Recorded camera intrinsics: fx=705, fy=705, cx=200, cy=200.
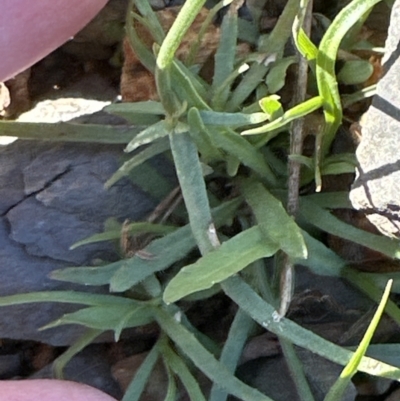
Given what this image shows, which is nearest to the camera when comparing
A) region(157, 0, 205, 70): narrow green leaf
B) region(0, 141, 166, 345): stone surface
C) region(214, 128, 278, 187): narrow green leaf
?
region(157, 0, 205, 70): narrow green leaf

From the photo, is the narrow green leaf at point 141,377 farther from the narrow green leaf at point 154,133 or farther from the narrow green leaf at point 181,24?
the narrow green leaf at point 181,24

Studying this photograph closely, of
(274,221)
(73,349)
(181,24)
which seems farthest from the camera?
(73,349)

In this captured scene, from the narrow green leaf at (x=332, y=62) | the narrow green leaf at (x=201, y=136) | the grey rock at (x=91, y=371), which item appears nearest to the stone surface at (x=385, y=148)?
the narrow green leaf at (x=332, y=62)

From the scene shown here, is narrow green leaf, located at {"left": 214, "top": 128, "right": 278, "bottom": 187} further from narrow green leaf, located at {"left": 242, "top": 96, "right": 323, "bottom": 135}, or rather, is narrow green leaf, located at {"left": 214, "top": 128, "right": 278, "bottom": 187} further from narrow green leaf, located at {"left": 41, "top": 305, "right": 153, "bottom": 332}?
narrow green leaf, located at {"left": 41, "top": 305, "right": 153, "bottom": 332}

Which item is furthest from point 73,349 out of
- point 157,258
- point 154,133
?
point 154,133

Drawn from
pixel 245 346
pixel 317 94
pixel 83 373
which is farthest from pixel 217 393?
pixel 317 94

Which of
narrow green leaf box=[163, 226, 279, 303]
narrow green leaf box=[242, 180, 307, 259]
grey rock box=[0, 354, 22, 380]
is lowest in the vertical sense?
grey rock box=[0, 354, 22, 380]

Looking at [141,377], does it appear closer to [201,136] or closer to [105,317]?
[105,317]

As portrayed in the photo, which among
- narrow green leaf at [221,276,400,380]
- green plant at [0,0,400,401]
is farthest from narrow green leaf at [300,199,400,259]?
narrow green leaf at [221,276,400,380]
